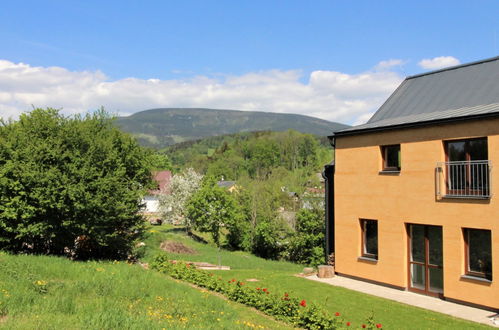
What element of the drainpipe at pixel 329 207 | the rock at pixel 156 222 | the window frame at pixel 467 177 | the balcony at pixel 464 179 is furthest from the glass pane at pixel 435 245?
the rock at pixel 156 222

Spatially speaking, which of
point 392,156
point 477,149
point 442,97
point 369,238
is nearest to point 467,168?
point 477,149

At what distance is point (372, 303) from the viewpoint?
12.6 m

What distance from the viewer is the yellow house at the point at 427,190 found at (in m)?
12.2

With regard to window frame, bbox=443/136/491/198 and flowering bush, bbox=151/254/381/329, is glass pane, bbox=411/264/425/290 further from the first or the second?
flowering bush, bbox=151/254/381/329

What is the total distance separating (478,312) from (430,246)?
2.47m

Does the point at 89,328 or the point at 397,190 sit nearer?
the point at 89,328

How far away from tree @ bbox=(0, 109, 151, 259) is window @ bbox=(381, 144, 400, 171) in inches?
414

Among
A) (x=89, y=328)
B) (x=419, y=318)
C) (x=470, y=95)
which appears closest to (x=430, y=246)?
(x=419, y=318)

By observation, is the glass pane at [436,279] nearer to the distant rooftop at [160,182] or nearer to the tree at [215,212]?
the distant rooftop at [160,182]

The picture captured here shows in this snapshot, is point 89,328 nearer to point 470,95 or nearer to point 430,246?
point 430,246

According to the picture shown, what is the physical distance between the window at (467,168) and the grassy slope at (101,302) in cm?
703

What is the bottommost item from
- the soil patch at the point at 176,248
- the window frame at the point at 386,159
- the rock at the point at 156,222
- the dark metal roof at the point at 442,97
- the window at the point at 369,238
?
the rock at the point at 156,222

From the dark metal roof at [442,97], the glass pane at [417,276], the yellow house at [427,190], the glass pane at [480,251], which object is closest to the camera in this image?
Answer: the glass pane at [480,251]

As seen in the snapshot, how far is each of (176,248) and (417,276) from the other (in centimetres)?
1954
